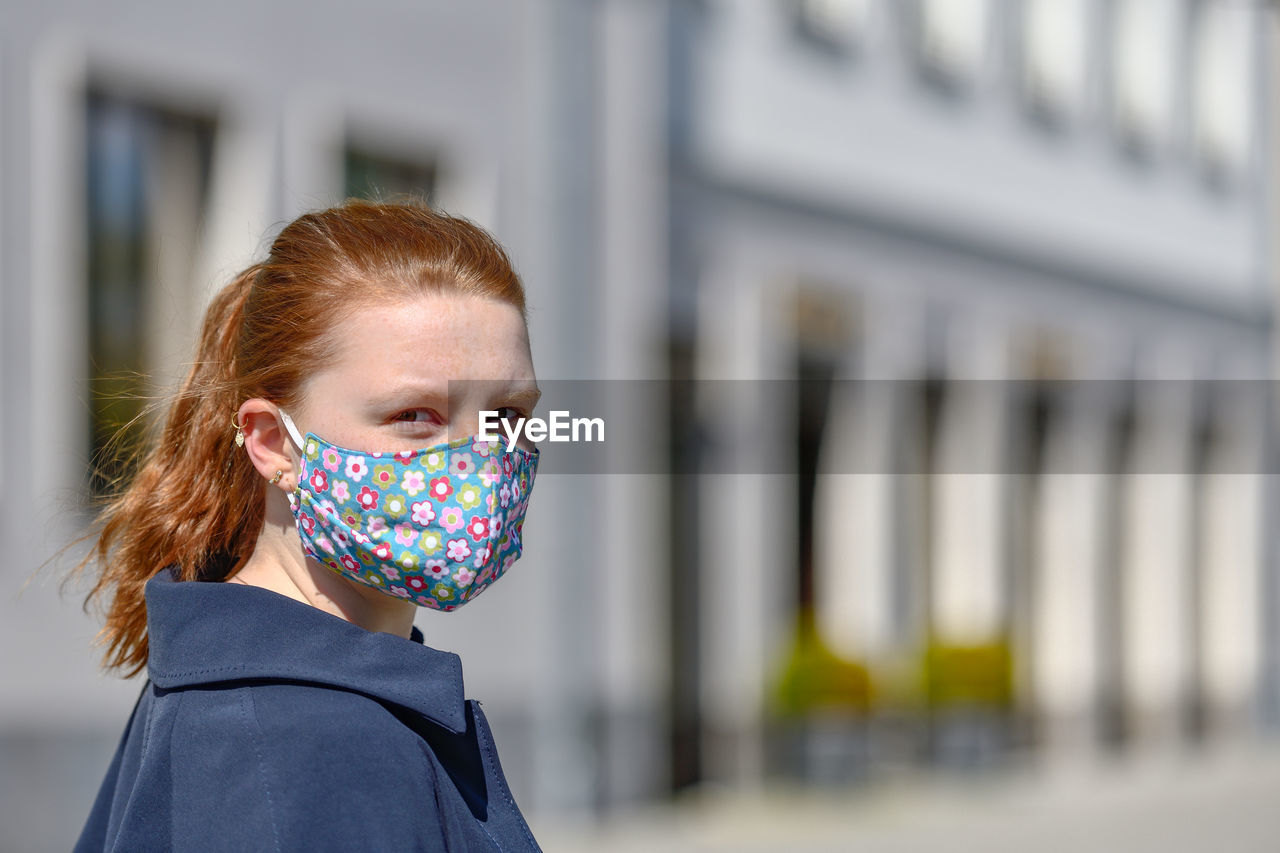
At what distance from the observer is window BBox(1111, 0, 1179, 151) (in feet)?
56.9

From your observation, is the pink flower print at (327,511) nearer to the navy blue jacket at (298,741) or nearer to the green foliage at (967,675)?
the navy blue jacket at (298,741)

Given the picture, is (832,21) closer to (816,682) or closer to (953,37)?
(953,37)

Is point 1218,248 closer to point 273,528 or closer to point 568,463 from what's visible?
point 568,463

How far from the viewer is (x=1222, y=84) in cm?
1930

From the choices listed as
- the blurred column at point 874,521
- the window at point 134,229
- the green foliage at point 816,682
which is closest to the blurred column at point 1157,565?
the blurred column at point 874,521

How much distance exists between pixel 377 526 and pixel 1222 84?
19361 mm

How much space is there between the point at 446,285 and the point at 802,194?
1135 centimetres

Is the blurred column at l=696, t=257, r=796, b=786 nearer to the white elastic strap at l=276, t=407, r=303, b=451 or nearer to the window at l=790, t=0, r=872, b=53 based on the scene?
the window at l=790, t=0, r=872, b=53

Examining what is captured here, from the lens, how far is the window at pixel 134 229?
7965 mm

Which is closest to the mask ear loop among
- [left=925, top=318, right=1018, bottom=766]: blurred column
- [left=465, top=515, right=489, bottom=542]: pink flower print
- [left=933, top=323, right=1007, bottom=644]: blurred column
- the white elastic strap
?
the white elastic strap

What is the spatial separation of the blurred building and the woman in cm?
390

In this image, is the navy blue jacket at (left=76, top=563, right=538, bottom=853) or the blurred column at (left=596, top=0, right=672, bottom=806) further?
the blurred column at (left=596, top=0, right=672, bottom=806)

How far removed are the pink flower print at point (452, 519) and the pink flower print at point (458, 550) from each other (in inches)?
0.6

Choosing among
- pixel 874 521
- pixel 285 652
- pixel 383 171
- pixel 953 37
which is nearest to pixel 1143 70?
pixel 953 37
